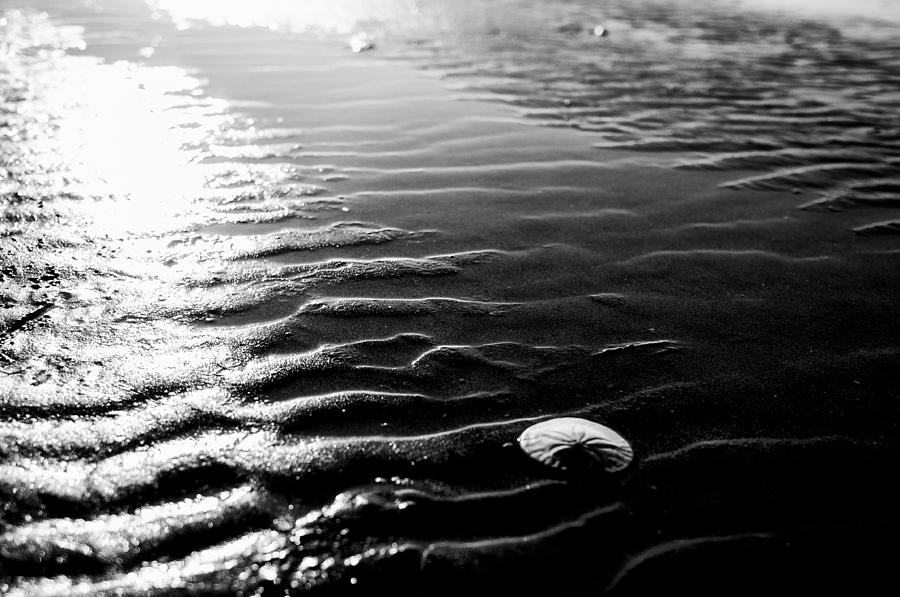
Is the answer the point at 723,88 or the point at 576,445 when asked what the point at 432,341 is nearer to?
the point at 576,445

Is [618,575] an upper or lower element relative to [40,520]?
lower

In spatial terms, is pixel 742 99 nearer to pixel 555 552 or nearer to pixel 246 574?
pixel 555 552

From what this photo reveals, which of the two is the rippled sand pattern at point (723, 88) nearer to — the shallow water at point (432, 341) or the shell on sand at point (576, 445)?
the shallow water at point (432, 341)

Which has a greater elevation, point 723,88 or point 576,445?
point 723,88

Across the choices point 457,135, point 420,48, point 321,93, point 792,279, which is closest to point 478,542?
point 792,279

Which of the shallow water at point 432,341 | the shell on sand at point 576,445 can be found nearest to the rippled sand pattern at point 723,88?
the shallow water at point 432,341

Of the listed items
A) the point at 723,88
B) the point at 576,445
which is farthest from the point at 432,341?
the point at 723,88
